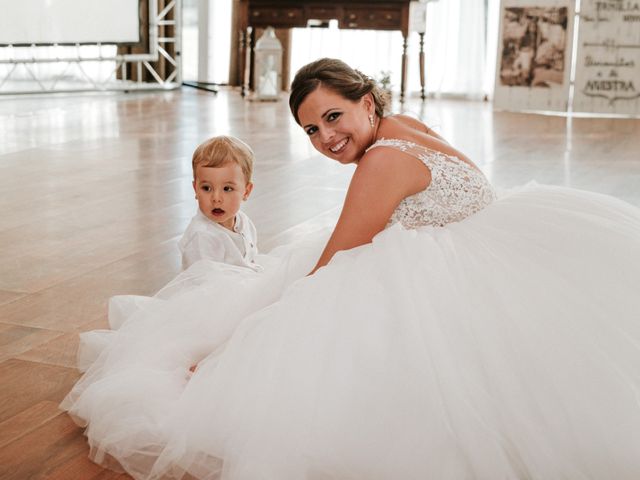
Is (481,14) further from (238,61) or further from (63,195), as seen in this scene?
(63,195)

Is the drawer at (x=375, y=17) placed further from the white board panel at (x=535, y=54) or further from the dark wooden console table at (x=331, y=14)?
the white board panel at (x=535, y=54)

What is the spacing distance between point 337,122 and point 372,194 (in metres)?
0.20

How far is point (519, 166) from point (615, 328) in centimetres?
371

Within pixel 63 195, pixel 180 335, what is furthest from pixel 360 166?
pixel 63 195

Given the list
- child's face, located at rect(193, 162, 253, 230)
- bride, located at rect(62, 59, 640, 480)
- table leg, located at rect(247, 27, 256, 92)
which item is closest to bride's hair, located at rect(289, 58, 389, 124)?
bride, located at rect(62, 59, 640, 480)

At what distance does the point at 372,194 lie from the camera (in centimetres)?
182

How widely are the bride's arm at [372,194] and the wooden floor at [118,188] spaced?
63cm

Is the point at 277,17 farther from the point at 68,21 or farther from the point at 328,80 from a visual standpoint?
the point at 328,80

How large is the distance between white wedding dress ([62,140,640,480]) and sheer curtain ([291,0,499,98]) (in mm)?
7264

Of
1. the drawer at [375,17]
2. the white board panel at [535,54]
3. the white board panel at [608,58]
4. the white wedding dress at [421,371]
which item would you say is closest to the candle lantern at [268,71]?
the drawer at [375,17]

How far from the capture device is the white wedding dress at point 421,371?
5.19ft

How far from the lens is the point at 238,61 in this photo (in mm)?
9859

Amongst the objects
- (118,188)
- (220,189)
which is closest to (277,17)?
(118,188)

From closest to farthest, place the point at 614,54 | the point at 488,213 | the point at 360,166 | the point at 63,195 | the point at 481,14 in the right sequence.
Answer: the point at 360,166, the point at 488,213, the point at 63,195, the point at 614,54, the point at 481,14
